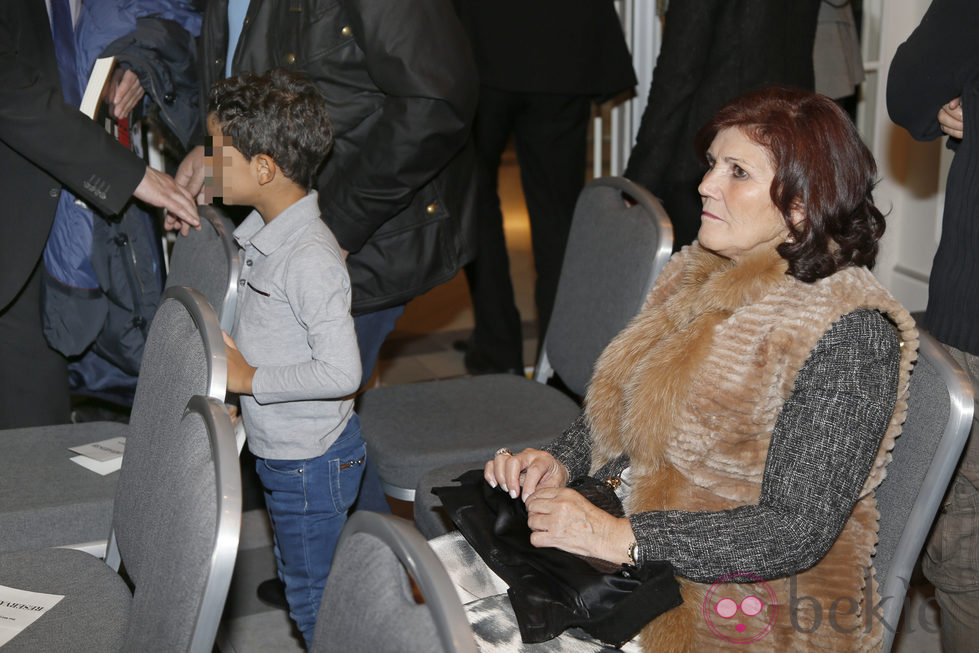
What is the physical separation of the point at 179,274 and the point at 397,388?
0.57 meters

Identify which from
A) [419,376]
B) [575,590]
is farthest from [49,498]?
[419,376]

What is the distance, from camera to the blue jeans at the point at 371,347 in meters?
2.15

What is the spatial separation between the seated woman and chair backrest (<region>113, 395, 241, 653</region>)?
0.48 m

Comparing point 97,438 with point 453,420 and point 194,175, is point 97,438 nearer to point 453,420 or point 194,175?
point 194,175

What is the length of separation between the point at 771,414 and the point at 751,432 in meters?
0.04

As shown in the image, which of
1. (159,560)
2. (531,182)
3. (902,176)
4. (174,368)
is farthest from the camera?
(902,176)

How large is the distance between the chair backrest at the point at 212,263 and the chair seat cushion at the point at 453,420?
1.44ft

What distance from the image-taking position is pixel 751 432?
4.31ft

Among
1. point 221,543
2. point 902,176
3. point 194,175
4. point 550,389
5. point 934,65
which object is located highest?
point 934,65

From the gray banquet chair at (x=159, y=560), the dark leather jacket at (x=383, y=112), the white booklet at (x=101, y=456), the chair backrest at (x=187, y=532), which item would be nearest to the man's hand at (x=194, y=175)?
the dark leather jacket at (x=383, y=112)

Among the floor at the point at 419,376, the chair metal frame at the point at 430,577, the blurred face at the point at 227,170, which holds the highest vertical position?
the blurred face at the point at 227,170

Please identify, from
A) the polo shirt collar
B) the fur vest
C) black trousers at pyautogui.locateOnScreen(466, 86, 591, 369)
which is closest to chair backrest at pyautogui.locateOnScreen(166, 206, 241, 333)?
the polo shirt collar

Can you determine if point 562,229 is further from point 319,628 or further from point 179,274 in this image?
point 319,628

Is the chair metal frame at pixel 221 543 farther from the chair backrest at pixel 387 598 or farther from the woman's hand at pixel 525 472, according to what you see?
the woman's hand at pixel 525 472
